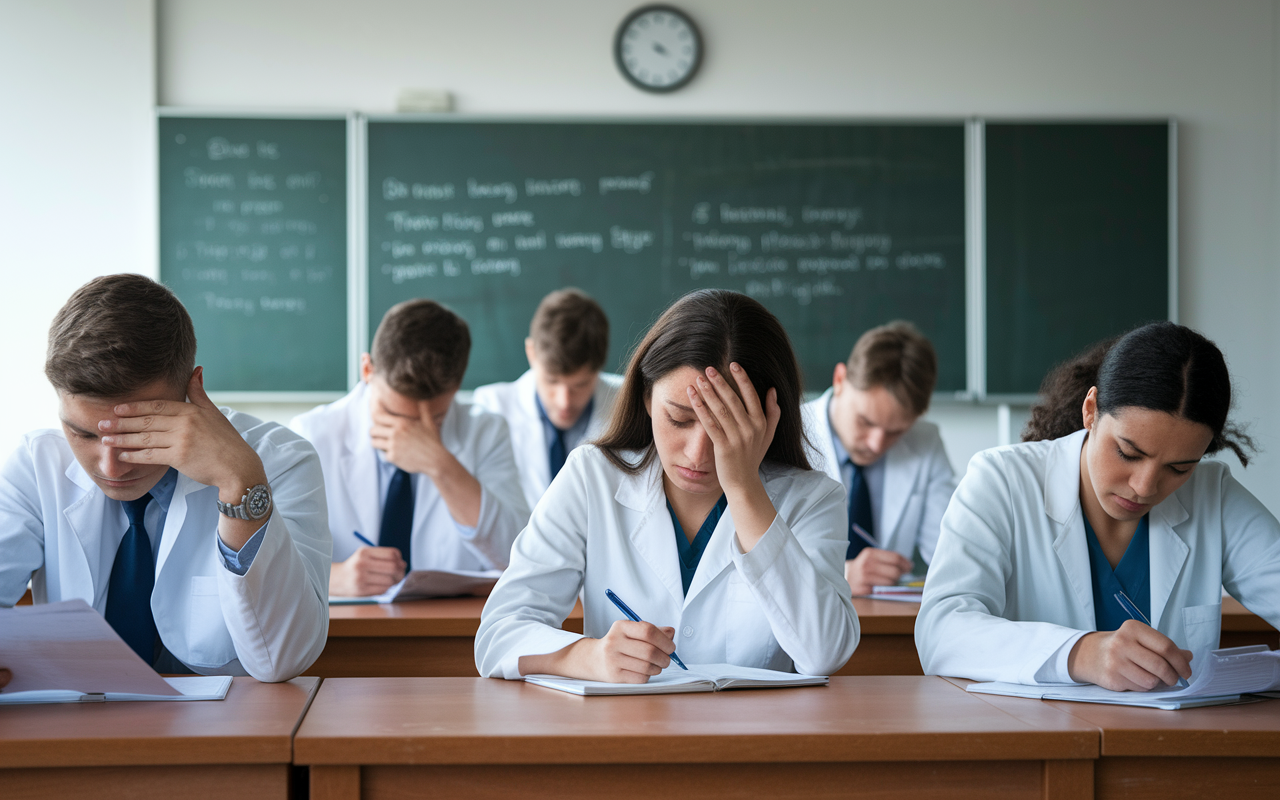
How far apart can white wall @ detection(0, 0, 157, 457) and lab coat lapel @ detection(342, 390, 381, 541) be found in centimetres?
185

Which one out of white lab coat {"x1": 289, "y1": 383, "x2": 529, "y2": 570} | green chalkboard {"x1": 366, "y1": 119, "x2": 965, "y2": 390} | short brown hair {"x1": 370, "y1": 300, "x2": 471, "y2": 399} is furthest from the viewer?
green chalkboard {"x1": 366, "y1": 119, "x2": 965, "y2": 390}

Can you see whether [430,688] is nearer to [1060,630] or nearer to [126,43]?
[1060,630]

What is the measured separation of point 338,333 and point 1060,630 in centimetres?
331

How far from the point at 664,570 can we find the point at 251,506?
664 mm

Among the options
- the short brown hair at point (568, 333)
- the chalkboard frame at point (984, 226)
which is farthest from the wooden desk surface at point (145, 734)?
the chalkboard frame at point (984, 226)

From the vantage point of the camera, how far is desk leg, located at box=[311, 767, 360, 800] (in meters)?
1.08

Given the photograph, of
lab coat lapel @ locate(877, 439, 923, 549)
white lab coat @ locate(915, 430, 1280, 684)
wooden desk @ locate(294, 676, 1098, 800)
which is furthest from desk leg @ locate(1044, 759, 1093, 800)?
lab coat lapel @ locate(877, 439, 923, 549)

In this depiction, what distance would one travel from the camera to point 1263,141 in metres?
4.34

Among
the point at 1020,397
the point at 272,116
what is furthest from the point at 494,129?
the point at 1020,397

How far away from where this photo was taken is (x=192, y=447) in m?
1.38

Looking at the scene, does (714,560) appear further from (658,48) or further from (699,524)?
(658,48)

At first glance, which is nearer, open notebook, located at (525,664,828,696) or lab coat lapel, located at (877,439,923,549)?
open notebook, located at (525,664,828,696)

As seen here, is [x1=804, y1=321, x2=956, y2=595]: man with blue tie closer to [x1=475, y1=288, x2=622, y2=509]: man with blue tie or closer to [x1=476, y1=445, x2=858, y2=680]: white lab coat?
[x1=475, y1=288, x2=622, y2=509]: man with blue tie

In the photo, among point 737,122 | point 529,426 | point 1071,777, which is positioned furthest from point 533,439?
point 1071,777
